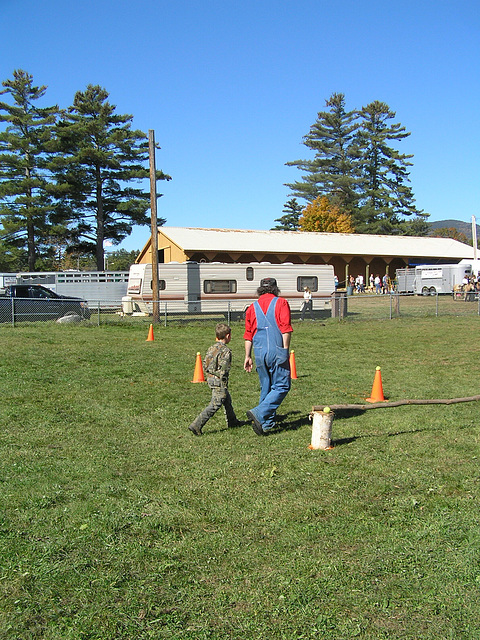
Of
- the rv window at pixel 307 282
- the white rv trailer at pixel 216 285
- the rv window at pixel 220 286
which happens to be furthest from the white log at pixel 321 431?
the rv window at pixel 307 282

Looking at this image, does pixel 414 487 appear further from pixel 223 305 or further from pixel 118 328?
pixel 223 305

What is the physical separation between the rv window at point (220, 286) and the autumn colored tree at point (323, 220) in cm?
3854

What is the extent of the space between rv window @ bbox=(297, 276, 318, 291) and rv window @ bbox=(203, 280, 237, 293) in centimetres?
315

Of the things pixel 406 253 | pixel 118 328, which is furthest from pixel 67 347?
pixel 406 253

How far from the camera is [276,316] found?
6621 millimetres

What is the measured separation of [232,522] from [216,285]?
69.0ft

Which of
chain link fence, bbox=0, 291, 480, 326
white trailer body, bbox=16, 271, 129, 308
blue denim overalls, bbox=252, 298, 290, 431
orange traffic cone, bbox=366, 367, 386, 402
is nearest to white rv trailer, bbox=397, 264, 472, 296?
chain link fence, bbox=0, 291, 480, 326

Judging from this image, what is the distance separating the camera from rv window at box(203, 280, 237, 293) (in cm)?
2502

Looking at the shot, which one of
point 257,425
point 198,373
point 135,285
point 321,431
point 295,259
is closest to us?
point 321,431

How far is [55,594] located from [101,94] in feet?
158

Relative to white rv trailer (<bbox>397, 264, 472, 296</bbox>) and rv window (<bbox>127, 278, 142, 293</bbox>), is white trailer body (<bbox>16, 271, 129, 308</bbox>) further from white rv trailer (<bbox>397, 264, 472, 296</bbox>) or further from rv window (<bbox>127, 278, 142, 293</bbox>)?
white rv trailer (<bbox>397, 264, 472, 296</bbox>)

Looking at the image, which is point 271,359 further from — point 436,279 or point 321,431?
point 436,279

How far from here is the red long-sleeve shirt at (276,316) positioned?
6.59 m

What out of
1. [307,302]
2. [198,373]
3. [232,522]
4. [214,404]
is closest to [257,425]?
[214,404]
